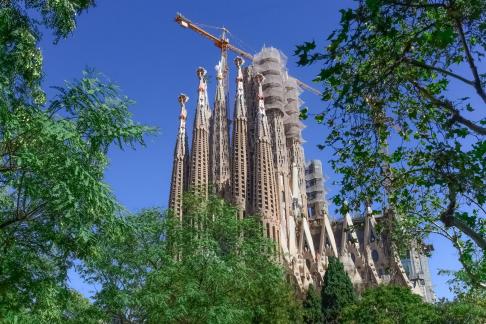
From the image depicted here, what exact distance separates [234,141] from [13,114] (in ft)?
139

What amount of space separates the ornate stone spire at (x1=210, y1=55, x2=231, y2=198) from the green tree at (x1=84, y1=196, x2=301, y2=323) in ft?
98.9

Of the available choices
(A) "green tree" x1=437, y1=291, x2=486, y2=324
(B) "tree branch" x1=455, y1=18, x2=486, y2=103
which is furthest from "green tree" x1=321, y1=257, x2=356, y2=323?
(B) "tree branch" x1=455, y1=18, x2=486, y2=103

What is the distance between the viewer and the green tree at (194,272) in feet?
50.8

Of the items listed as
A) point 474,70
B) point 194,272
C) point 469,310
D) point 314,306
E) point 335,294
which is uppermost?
point 335,294

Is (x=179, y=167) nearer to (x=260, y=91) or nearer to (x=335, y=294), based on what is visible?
(x=260, y=91)

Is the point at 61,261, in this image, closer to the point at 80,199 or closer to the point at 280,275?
the point at 80,199

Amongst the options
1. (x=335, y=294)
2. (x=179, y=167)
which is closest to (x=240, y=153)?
(x=179, y=167)

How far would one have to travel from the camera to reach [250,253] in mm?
18172

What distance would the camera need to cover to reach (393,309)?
2294 cm

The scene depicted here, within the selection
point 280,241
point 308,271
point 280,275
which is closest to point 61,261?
point 280,275

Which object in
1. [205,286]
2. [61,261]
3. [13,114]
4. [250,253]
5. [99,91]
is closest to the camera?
[13,114]

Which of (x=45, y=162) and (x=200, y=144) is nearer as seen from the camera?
(x=45, y=162)

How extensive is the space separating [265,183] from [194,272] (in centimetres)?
3041

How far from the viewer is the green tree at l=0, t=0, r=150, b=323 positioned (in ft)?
27.1
